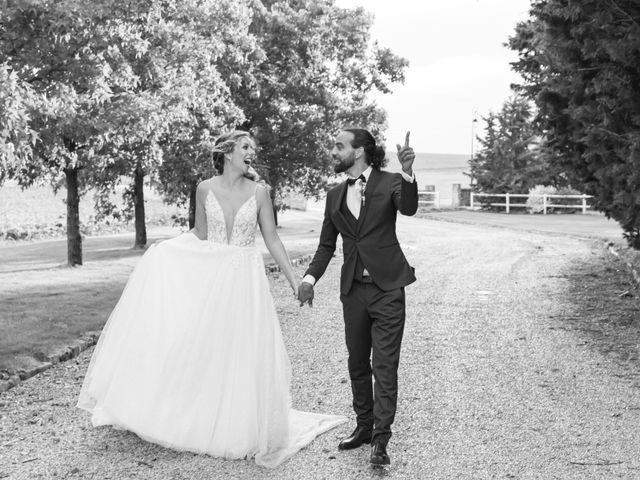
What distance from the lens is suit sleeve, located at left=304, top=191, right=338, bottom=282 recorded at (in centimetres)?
603

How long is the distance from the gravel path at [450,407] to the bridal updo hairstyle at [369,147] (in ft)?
6.15

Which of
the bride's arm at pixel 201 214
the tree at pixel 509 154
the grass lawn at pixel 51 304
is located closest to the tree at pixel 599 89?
the bride's arm at pixel 201 214

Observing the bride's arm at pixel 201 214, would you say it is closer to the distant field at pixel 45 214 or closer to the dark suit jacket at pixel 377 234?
the dark suit jacket at pixel 377 234

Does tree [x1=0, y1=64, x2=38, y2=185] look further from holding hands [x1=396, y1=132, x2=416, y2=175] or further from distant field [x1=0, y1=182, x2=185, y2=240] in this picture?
distant field [x1=0, y1=182, x2=185, y2=240]

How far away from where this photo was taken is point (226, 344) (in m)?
6.04

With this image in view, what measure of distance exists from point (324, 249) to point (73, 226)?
15.5 meters

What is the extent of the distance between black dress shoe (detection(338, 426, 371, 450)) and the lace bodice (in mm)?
1491

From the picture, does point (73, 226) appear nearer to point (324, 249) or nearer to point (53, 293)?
point (53, 293)

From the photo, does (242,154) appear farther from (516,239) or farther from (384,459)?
(516,239)

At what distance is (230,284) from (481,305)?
7880 mm

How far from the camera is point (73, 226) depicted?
20.6 metres

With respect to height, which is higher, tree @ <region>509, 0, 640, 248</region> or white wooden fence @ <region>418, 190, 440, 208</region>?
tree @ <region>509, 0, 640, 248</region>

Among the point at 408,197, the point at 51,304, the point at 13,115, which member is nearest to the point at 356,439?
the point at 408,197

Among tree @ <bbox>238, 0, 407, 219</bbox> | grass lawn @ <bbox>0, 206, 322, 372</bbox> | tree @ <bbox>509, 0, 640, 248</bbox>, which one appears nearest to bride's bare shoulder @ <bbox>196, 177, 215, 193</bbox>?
grass lawn @ <bbox>0, 206, 322, 372</bbox>
